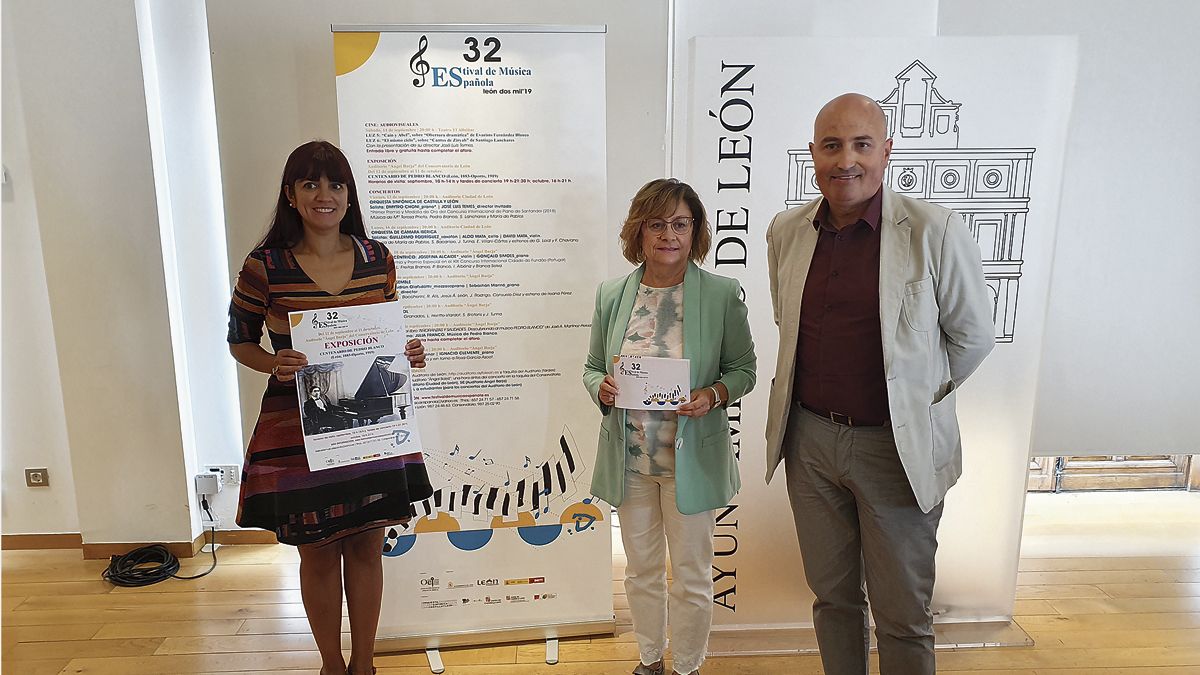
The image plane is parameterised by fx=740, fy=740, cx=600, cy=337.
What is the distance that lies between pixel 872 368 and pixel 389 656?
79.3 inches

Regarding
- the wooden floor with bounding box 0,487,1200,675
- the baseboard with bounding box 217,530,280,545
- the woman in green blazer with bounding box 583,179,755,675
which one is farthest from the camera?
the baseboard with bounding box 217,530,280,545

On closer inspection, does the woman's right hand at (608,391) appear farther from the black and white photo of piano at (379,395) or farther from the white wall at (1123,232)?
the white wall at (1123,232)

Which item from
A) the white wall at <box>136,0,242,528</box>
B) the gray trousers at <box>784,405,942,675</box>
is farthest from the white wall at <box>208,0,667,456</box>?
the gray trousers at <box>784,405,942,675</box>

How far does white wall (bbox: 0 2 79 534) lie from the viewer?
10.5 ft

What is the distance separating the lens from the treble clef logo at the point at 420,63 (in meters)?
2.40

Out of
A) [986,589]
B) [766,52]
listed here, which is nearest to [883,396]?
[766,52]

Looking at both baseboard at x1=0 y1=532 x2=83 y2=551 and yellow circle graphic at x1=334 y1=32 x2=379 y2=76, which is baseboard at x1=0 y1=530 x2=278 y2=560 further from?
yellow circle graphic at x1=334 y1=32 x2=379 y2=76

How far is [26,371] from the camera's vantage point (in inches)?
131

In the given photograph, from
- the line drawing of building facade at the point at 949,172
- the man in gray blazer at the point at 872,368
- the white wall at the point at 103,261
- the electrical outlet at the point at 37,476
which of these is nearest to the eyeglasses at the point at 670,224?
the man in gray blazer at the point at 872,368

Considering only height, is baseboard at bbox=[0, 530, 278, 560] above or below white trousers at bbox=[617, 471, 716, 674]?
below

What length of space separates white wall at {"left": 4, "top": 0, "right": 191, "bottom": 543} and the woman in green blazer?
7.18 feet

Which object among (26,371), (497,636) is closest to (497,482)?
(497,636)

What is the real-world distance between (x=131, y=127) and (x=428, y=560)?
2.20m

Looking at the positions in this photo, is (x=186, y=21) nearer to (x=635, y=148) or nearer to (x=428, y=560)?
(x=635, y=148)
